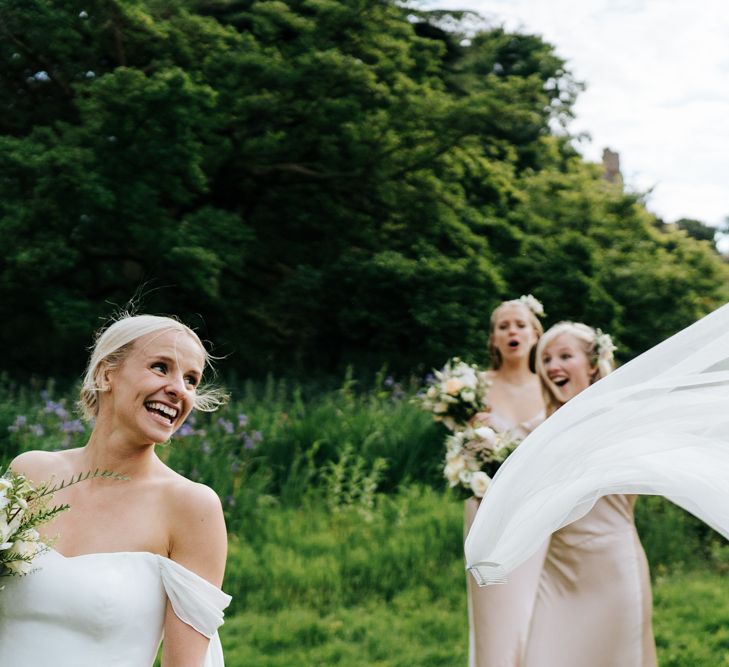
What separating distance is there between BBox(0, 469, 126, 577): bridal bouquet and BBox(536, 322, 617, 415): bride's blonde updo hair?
2.94 m

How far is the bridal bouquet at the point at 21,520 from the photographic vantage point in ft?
7.37

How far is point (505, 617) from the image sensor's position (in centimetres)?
512

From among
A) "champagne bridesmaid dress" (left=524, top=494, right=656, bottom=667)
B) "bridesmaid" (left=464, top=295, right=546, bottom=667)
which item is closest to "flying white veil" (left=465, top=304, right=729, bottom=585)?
"champagne bridesmaid dress" (left=524, top=494, right=656, bottom=667)

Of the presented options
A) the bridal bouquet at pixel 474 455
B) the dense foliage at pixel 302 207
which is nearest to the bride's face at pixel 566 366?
the bridal bouquet at pixel 474 455

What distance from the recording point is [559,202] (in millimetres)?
15312

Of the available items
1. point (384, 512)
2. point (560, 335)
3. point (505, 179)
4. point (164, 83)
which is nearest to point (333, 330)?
point (505, 179)

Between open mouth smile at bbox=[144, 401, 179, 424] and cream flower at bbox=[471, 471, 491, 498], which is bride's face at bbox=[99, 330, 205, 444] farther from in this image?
cream flower at bbox=[471, 471, 491, 498]

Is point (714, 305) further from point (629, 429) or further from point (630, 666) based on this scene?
point (629, 429)

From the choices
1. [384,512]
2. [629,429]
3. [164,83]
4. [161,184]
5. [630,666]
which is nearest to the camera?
[629,429]

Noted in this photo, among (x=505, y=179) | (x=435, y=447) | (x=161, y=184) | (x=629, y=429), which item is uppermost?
Result: (x=505, y=179)

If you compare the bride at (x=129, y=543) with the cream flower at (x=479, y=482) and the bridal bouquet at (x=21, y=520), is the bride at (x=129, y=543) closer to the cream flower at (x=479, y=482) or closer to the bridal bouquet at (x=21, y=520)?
the bridal bouquet at (x=21, y=520)

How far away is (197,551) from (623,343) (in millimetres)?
13057

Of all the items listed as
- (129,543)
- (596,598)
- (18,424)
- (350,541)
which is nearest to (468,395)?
(596,598)

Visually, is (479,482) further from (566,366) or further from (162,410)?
(162,410)
